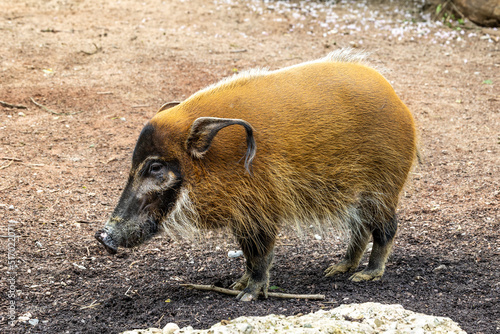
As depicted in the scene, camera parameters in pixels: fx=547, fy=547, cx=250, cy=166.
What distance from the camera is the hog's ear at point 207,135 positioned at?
346cm

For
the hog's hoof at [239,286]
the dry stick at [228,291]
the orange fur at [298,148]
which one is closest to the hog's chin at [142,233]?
the orange fur at [298,148]

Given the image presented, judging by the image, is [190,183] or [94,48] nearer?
[190,183]

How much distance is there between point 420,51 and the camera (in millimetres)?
10828

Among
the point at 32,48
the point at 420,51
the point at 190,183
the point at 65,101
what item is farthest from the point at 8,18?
the point at 190,183

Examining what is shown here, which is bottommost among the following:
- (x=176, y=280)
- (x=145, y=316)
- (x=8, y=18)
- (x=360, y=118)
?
(x=8, y=18)

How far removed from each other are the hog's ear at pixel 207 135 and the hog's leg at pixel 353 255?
1.44 meters

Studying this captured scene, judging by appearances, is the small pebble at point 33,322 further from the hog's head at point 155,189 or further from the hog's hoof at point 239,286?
the hog's hoof at point 239,286

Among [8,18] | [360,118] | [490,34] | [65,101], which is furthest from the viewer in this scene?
[490,34]

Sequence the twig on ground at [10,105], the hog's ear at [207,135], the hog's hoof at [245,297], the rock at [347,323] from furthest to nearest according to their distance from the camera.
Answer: the twig on ground at [10,105] → the hog's hoof at [245,297] → the hog's ear at [207,135] → the rock at [347,323]

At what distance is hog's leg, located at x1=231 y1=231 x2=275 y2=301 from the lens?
13.0 feet

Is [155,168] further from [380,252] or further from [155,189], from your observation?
[380,252]

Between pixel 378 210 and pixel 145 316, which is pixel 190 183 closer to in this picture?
pixel 145 316

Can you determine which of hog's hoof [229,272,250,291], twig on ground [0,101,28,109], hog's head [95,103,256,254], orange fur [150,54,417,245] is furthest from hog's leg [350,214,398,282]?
twig on ground [0,101,28,109]

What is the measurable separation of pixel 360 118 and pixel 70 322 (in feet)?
8.08
